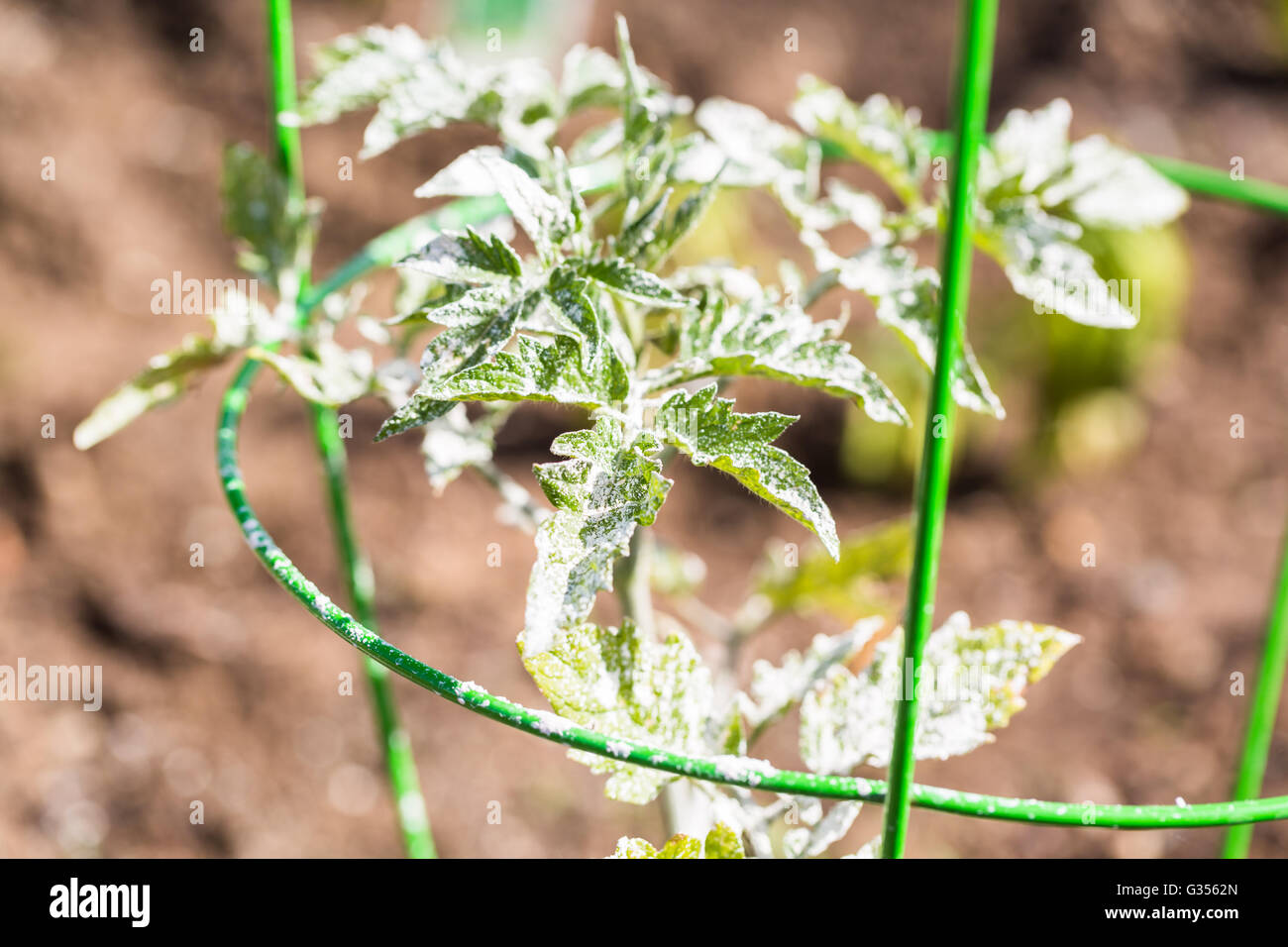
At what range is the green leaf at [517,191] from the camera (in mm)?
577

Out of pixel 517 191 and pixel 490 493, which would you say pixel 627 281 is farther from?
pixel 490 493

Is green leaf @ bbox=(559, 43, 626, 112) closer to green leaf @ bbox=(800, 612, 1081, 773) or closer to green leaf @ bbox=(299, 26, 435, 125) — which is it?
green leaf @ bbox=(299, 26, 435, 125)

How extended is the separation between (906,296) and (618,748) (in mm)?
332

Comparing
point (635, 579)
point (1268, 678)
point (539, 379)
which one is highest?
point (539, 379)

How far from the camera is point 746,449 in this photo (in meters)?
0.55

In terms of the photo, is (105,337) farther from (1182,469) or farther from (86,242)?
(1182,469)

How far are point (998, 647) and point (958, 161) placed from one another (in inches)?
11.9

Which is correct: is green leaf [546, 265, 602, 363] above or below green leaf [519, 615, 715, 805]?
above

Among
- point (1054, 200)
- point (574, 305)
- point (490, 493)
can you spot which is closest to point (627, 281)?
point (574, 305)

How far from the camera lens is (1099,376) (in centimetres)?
211

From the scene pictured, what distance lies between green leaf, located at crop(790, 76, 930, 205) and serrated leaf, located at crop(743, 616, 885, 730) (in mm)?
304

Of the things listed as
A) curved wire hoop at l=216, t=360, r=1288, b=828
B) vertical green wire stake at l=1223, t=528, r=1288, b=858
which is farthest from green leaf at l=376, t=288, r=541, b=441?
vertical green wire stake at l=1223, t=528, r=1288, b=858

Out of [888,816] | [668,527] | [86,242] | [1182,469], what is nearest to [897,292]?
[888,816]

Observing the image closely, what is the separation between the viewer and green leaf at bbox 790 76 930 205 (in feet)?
2.56
